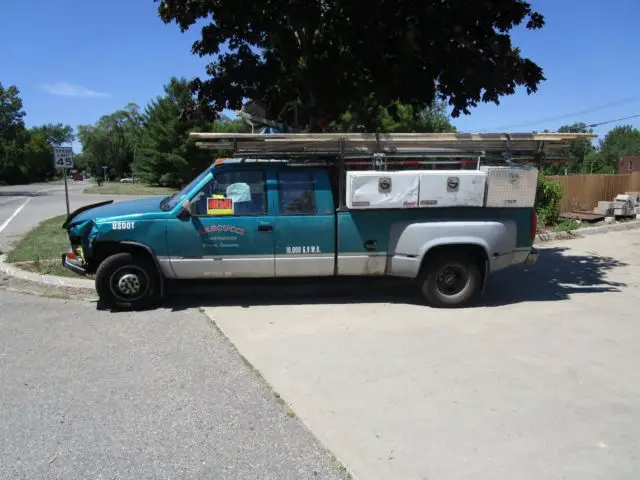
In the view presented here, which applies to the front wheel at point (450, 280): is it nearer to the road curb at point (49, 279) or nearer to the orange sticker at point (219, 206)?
the orange sticker at point (219, 206)

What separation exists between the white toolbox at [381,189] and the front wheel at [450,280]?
961 mm

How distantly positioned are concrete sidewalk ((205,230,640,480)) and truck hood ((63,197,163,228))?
5.01 ft

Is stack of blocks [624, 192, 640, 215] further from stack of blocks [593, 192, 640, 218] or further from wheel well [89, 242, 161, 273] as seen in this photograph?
wheel well [89, 242, 161, 273]

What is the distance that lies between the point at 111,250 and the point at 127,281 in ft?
1.50

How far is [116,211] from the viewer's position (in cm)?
662

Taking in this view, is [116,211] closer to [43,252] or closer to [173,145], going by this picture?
[43,252]

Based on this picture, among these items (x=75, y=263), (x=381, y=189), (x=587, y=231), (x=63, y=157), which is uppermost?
(x=63, y=157)

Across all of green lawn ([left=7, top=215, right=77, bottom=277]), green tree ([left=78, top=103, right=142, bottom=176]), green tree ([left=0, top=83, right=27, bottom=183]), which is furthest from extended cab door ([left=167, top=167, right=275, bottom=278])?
green tree ([left=78, top=103, right=142, bottom=176])

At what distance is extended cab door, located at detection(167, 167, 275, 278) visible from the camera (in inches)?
251

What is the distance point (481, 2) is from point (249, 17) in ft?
10.6

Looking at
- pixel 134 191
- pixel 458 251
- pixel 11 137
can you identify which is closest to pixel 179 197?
pixel 458 251

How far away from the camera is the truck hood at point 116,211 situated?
21.2 feet

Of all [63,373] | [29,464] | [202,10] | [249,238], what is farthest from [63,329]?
[202,10]

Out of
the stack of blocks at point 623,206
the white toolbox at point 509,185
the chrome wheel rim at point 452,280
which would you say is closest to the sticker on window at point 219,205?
the chrome wheel rim at point 452,280
